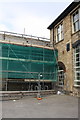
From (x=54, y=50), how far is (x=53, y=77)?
9.47ft

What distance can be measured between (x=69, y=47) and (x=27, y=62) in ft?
13.8

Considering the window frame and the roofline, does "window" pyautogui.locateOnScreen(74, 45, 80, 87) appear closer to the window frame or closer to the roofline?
the window frame

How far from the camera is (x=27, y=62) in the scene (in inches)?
466

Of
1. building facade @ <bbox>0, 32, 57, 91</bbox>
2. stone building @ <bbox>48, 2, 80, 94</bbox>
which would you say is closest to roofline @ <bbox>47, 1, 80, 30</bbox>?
stone building @ <bbox>48, 2, 80, 94</bbox>

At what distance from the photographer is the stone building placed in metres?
10.1

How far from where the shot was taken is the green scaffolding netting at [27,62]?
11.1 m

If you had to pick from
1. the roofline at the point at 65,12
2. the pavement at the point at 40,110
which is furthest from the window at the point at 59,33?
the pavement at the point at 40,110

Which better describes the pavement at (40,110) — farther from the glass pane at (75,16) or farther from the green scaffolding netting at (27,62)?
the glass pane at (75,16)

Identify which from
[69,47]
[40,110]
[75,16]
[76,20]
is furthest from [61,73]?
[40,110]

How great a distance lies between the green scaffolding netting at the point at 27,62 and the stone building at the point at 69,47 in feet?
3.11

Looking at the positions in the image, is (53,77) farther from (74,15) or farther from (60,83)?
(74,15)

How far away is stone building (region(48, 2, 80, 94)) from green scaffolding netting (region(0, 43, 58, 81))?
95cm

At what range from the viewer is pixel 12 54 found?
11.4 metres

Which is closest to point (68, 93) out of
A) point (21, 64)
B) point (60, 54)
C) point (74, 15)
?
point (60, 54)
